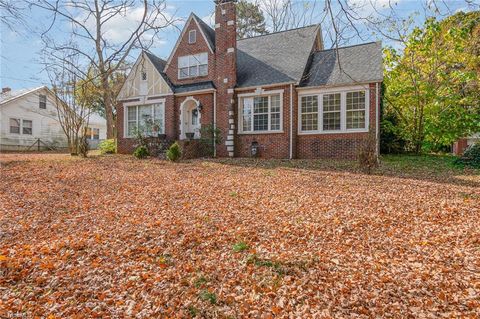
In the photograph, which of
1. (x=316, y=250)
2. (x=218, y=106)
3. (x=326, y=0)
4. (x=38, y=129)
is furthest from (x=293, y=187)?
(x=38, y=129)

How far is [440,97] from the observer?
13.7 meters

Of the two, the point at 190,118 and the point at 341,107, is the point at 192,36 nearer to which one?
the point at 190,118

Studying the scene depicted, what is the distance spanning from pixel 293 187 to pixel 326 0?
419 centimetres

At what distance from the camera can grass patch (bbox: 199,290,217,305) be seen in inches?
112

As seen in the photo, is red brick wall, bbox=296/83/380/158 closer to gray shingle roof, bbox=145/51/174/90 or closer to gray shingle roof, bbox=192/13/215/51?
gray shingle roof, bbox=192/13/215/51

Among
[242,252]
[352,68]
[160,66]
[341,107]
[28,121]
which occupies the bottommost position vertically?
[242,252]

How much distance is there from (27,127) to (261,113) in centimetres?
2152

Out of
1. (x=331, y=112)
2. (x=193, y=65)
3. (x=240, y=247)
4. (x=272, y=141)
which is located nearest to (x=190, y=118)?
(x=193, y=65)

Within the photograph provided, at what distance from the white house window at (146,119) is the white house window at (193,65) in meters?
2.29

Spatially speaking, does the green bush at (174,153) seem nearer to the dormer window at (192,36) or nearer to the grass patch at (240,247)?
the dormer window at (192,36)

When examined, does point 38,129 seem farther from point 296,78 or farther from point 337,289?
point 337,289

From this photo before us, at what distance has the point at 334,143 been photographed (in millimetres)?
13258

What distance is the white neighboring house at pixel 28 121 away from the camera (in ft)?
76.8

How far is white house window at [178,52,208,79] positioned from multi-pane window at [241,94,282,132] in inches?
118
